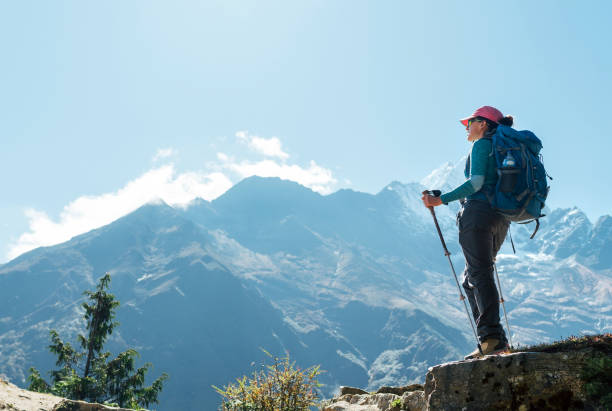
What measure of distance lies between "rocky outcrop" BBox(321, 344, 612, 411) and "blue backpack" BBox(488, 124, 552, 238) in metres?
1.71

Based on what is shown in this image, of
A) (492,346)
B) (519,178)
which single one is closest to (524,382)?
(492,346)

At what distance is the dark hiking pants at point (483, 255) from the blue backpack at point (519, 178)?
22cm

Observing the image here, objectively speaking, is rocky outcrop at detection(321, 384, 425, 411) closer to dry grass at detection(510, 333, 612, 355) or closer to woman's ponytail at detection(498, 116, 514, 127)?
dry grass at detection(510, 333, 612, 355)

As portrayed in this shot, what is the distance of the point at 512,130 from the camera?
550 cm

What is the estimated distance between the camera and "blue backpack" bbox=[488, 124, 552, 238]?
519 centimetres

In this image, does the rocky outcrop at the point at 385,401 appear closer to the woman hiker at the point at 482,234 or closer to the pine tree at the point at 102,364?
the woman hiker at the point at 482,234

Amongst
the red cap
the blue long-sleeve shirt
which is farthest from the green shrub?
the red cap

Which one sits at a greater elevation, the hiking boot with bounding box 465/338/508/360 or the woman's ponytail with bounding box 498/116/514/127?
the woman's ponytail with bounding box 498/116/514/127

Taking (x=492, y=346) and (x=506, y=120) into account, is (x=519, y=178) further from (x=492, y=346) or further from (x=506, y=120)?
(x=492, y=346)

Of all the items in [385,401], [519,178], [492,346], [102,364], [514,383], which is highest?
[102,364]

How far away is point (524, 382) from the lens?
14.2ft

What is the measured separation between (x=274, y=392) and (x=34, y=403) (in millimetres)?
4838

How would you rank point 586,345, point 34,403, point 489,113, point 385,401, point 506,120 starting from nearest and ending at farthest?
1. point 586,345
2. point 506,120
3. point 489,113
4. point 385,401
5. point 34,403

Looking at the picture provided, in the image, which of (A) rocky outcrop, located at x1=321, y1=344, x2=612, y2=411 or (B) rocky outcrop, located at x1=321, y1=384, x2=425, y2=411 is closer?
(A) rocky outcrop, located at x1=321, y1=344, x2=612, y2=411
